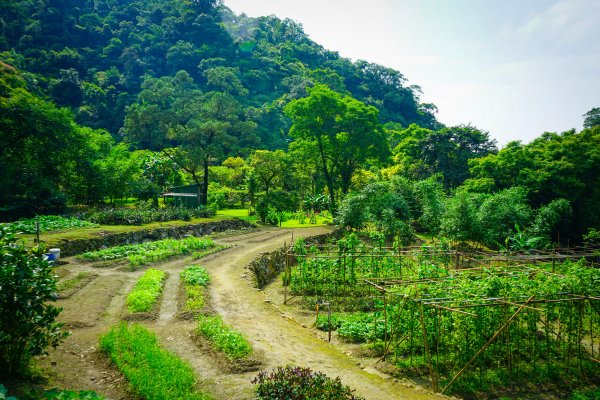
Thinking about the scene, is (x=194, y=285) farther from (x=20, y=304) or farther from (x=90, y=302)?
(x=20, y=304)

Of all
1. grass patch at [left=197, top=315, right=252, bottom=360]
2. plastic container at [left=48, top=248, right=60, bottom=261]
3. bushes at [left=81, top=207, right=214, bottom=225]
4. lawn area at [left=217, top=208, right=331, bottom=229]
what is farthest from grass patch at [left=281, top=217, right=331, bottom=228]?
grass patch at [left=197, top=315, right=252, bottom=360]

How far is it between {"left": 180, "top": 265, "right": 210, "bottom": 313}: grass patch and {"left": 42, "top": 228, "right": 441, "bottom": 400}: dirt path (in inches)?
17.7

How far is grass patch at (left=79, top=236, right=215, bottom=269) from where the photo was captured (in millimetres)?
20938

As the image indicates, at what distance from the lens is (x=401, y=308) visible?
35.4ft

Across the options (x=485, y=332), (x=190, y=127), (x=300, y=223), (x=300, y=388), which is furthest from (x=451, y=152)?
(x=300, y=388)

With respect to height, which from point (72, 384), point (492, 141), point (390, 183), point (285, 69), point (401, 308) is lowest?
point (72, 384)

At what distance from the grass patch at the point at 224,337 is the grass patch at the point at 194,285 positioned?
1717mm

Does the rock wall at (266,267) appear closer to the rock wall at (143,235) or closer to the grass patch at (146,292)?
the grass patch at (146,292)

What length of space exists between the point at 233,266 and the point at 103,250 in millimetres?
8204

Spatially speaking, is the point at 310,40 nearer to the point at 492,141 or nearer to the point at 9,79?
the point at 492,141

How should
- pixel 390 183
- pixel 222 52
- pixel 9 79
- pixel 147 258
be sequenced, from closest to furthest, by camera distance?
1. pixel 147 258
2. pixel 9 79
3. pixel 390 183
4. pixel 222 52

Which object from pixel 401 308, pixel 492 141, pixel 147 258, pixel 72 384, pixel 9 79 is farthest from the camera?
pixel 492 141

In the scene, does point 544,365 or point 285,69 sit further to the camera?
point 285,69

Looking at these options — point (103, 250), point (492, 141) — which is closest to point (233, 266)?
point (103, 250)
